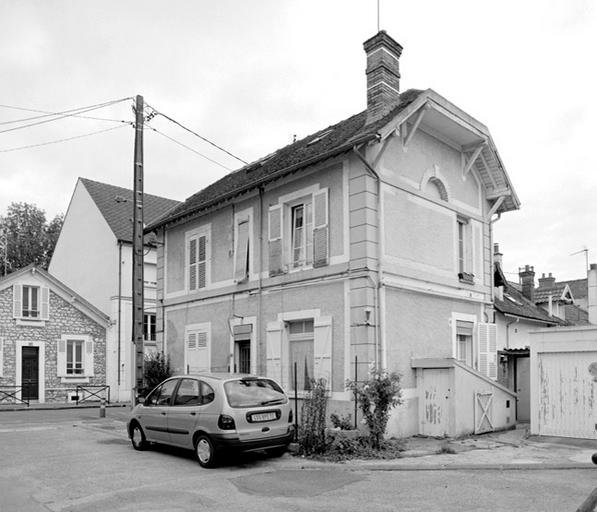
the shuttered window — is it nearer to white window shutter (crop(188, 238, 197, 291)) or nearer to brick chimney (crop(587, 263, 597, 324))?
white window shutter (crop(188, 238, 197, 291))

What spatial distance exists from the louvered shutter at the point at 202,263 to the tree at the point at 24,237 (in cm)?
3111

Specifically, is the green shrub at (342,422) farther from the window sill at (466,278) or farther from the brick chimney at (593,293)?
the brick chimney at (593,293)

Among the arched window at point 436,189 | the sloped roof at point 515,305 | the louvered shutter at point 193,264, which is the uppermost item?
the arched window at point 436,189

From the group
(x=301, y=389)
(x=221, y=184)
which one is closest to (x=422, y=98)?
(x=301, y=389)

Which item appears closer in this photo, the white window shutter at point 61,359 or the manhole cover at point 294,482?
the manhole cover at point 294,482

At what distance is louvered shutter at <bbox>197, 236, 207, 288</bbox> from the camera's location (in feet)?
58.0

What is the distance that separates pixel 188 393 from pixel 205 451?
3.79 feet

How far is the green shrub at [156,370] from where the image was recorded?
1803cm

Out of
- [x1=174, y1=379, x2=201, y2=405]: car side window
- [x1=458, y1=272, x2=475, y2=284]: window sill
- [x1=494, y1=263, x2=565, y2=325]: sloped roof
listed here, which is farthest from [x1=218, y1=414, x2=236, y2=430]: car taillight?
[x1=494, y1=263, x2=565, y2=325]: sloped roof

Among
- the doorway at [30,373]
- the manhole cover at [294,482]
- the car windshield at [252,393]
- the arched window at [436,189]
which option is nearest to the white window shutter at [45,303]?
the doorway at [30,373]

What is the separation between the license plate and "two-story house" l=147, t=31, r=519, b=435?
1.91 m

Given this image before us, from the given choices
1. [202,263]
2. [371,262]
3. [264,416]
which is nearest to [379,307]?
[371,262]

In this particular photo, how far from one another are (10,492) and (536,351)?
1010cm

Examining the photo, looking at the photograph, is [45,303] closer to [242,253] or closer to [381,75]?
[242,253]
